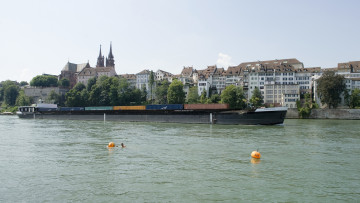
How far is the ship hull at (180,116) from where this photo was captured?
129ft

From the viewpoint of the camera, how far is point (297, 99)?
246ft

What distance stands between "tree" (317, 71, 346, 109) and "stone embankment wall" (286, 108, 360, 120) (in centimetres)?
417

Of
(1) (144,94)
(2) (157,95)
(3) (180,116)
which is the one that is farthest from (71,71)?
(3) (180,116)

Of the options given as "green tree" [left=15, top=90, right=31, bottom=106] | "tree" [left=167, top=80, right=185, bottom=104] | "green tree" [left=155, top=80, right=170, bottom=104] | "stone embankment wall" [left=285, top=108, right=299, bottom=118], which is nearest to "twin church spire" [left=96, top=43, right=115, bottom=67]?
"green tree" [left=15, top=90, right=31, bottom=106]

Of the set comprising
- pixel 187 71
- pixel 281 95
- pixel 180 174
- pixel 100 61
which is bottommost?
pixel 180 174

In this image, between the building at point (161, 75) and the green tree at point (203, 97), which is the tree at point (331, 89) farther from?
the building at point (161, 75)

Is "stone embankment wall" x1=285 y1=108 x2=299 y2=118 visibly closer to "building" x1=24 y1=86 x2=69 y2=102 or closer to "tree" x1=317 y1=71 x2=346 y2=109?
"tree" x1=317 y1=71 x2=346 y2=109

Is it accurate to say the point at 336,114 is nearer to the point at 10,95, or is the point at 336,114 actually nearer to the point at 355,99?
the point at 355,99

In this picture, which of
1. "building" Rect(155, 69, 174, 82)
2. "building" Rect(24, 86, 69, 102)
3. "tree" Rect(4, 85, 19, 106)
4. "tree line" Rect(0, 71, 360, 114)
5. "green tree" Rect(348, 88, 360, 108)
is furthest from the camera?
"tree" Rect(4, 85, 19, 106)

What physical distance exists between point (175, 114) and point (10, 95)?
111m

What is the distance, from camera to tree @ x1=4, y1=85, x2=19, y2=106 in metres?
128

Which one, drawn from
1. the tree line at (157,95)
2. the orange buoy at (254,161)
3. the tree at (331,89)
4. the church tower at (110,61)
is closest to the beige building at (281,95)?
the tree line at (157,95)

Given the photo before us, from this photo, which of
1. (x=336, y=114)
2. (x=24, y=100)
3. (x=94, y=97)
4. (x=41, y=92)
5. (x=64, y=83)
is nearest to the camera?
(x=336, y=114)

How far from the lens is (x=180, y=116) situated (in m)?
47.2
